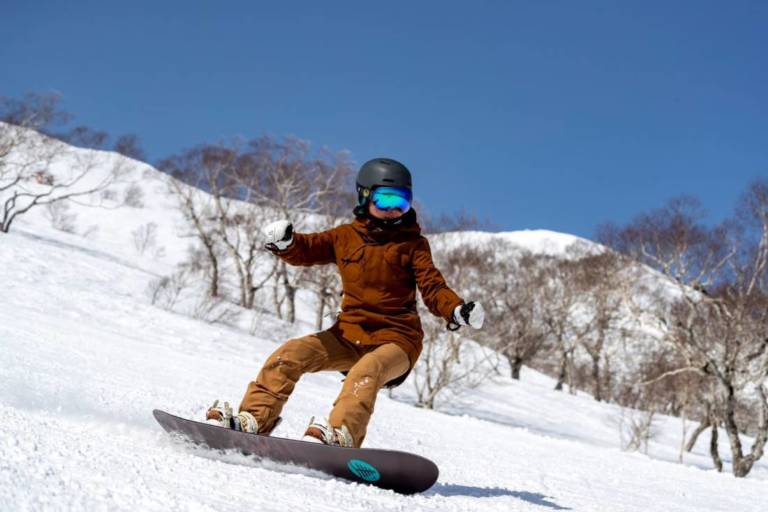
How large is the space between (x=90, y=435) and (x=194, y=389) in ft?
9.50

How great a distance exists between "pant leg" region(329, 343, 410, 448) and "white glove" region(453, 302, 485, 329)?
35cm

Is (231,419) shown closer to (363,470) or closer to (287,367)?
(287,367)

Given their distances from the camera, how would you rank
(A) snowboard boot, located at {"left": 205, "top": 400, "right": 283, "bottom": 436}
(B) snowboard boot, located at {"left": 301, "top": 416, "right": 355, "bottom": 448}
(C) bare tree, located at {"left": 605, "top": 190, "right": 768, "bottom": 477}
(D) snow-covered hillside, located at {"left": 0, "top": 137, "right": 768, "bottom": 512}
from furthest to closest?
(C) bare tree, located at {"left": 605, "top": 190, "right": 768, "bottom": 477}
(A) snowboard boot, located at {"left": 205, "top": 400, "right": 283, "bottom": 436}
(B) snowboard boot, located at {"left": 301, "top": 416, "right": 355, "bottom": 448}
(D) snow-covered hillside, located at {"left": 0, "top": 137, "right": 768, "bottom": 512}

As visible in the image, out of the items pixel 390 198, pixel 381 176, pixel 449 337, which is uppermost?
pixel 381 176

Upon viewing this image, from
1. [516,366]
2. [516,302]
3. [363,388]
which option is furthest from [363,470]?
[516,302]

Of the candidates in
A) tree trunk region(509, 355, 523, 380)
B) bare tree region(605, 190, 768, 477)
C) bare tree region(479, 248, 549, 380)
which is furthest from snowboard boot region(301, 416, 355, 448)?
tree trunk region(509, 355, 523, 380)

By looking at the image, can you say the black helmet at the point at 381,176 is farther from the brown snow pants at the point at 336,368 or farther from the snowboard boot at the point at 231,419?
the snowboard boot at the point at 231,419

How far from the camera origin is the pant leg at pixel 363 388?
9.16ft

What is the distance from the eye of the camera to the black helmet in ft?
10.9

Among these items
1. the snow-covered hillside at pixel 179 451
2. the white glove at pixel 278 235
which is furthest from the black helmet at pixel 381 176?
the snow-covered hillside at pixel 179 451

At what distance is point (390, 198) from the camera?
332 cm

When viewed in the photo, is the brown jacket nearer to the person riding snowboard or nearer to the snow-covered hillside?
the person riding snowboard

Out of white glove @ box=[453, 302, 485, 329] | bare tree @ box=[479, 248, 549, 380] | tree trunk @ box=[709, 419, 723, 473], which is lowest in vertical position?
tree trunk @ box=[709, 419, 723, 473]

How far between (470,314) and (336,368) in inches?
29.7
